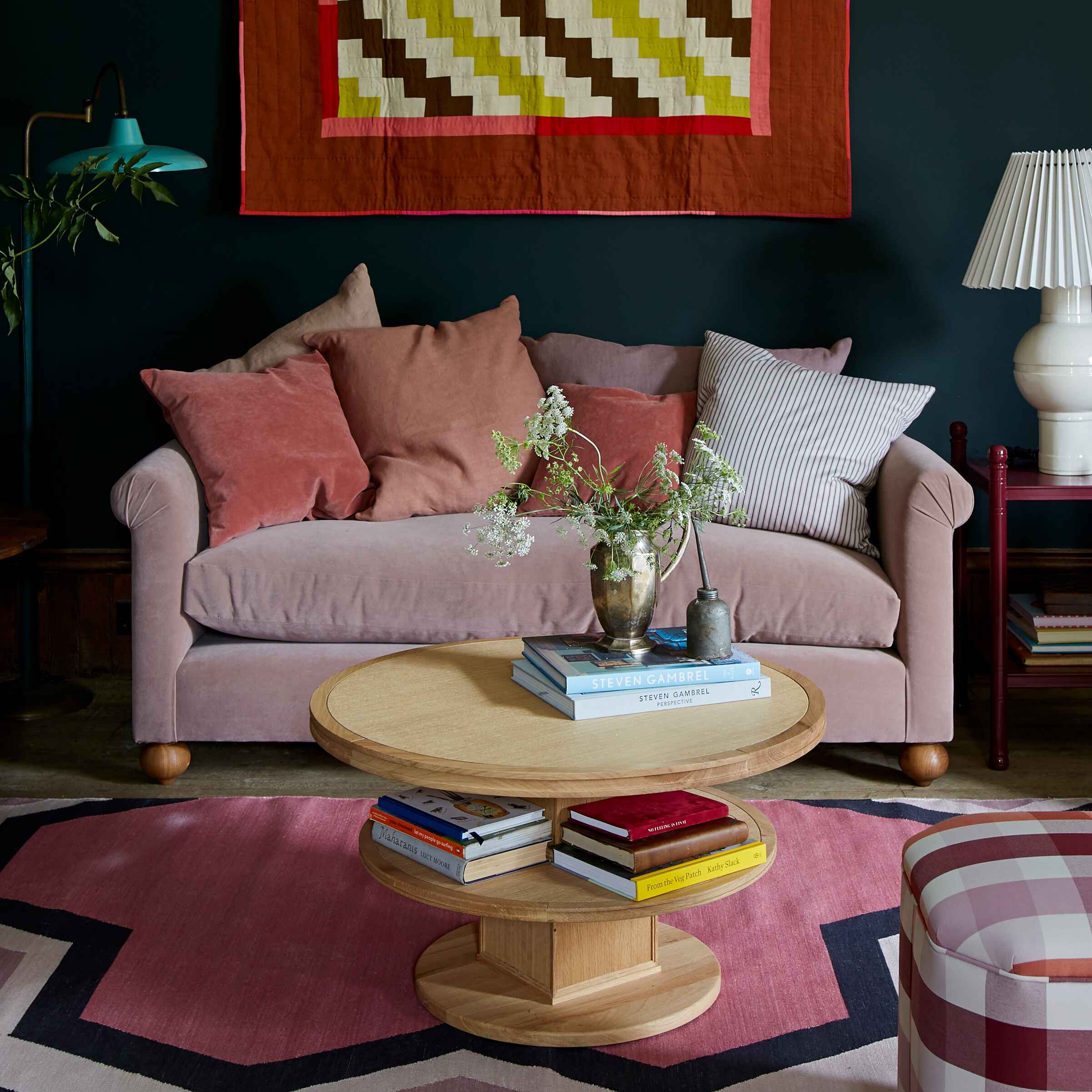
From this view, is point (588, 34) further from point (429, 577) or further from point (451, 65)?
point (429, 577)

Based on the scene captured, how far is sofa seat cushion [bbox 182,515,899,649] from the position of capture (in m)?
2.65

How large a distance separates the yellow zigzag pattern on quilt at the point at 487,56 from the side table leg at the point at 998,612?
5.27ft

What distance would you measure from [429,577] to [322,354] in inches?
35.2

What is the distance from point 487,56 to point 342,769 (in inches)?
79.5

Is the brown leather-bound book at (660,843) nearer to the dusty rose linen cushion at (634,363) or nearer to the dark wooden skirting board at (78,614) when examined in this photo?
the dusty rose linen cushion at (634,363)

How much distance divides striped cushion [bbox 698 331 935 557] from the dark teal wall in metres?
0.60

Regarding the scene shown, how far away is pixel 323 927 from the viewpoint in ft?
6.70

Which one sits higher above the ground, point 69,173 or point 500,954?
point 69,173

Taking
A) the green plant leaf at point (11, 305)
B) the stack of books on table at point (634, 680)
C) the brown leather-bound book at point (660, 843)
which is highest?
the green plant leaf at point (11, 305)

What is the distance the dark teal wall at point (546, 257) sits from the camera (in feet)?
11.3

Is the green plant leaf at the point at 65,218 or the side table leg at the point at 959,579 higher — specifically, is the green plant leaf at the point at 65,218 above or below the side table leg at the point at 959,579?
above

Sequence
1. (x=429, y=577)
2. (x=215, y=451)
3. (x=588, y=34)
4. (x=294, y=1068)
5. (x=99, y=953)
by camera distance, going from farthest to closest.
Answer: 1. (x=588, y=34)
2. (x=215, y=451)
3. (x=429, y=577)
4. (x=99, y=953)
5. (x=294, y=1068)

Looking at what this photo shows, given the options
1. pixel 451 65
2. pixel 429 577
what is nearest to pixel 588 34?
pixel 451 65

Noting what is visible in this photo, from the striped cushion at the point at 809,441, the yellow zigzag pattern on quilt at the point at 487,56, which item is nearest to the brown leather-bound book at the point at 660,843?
the striped cushion at the point at 809,441
